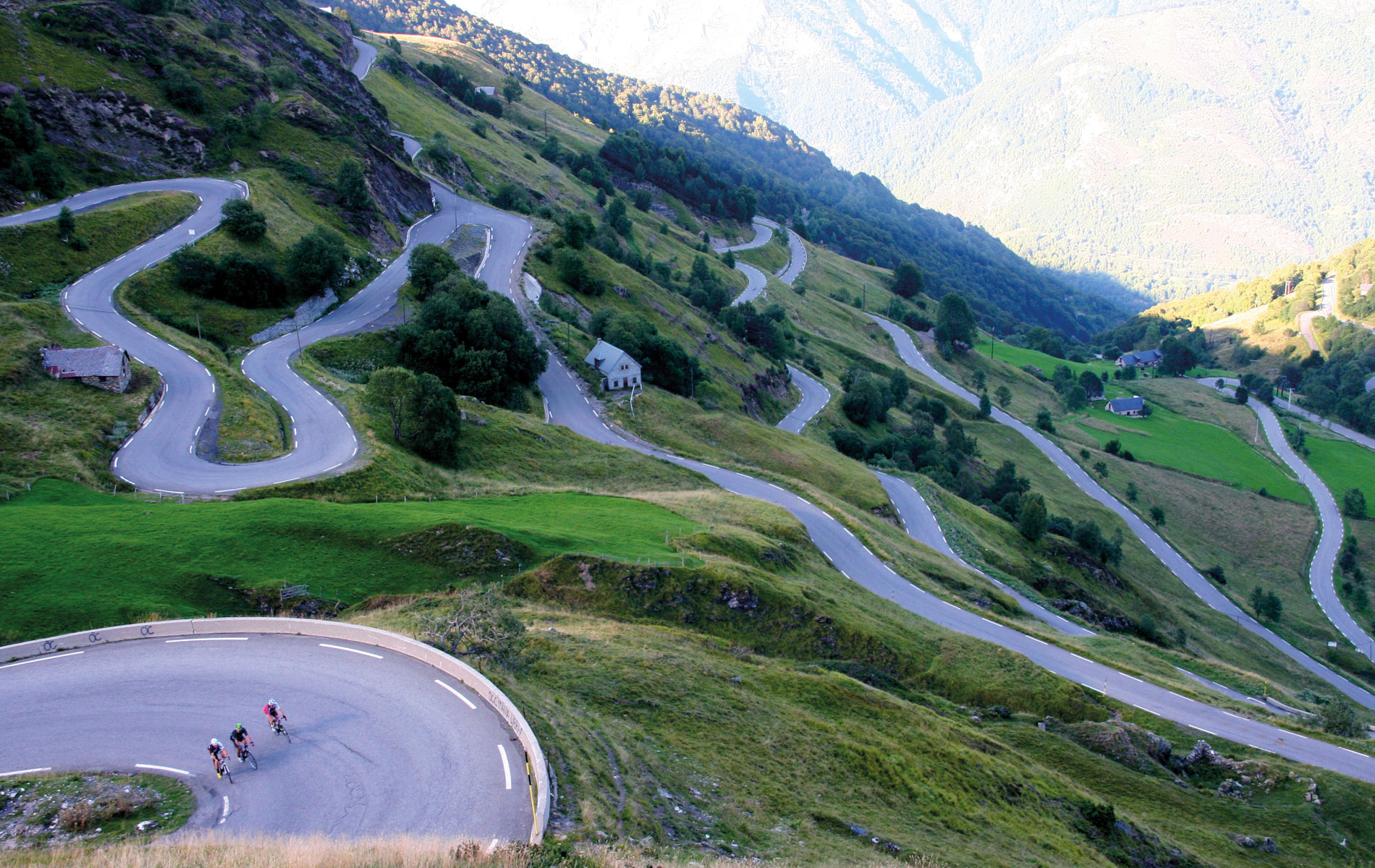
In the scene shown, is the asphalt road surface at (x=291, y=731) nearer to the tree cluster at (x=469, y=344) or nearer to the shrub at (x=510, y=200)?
the tree cluster at (x=469, y=344)

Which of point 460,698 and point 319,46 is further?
point 319,46

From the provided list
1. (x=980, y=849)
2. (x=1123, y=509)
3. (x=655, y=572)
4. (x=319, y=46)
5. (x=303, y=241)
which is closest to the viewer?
(x=980, y=849)

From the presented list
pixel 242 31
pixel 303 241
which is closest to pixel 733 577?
pixel 303 241

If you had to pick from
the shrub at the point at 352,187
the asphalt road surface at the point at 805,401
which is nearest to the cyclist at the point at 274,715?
the asphalt road surface at the point at 805,401

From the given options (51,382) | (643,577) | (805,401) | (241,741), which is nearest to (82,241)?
(51,382)

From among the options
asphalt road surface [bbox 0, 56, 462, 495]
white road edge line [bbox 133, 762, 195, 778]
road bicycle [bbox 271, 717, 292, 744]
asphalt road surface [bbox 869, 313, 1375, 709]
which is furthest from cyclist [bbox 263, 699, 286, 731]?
asphalt road surface [bbox 869, 313, 1375, 709]

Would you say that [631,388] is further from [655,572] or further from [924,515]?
[655,572]
